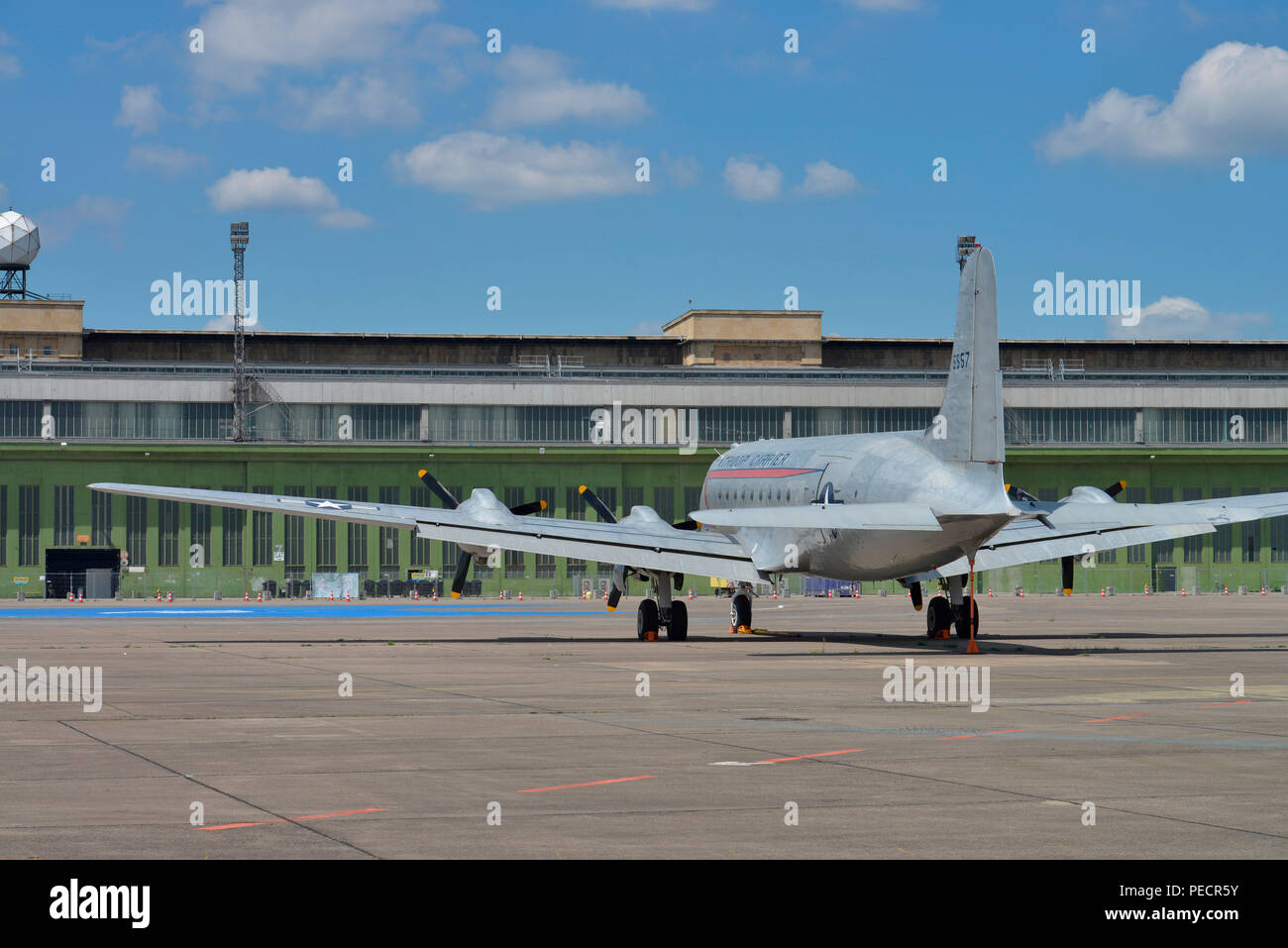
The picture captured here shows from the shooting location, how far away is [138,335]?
117 metres

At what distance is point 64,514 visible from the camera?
Result: 85000 mm

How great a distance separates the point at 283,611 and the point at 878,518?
3917cm

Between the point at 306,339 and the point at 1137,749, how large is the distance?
10607 centimetres

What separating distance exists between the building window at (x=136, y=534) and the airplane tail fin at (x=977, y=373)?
205 feet

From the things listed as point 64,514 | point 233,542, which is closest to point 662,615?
point 233,542

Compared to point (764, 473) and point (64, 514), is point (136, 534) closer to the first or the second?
point (64, 514)

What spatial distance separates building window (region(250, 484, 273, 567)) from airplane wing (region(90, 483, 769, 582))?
45615 millimetres

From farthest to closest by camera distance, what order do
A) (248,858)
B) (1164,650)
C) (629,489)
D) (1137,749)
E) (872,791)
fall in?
(629,489), (1164,650), (1137,749), (872,791), (248,858)

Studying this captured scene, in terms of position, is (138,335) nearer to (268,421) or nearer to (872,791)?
(268,421)

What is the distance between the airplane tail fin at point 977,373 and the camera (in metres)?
33.2

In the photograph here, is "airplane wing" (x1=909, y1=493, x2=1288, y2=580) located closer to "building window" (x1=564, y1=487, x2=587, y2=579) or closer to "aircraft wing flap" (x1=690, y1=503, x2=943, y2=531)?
"aircraft wing flap" (x1=690, y1=503, x2=943, y2=531)
